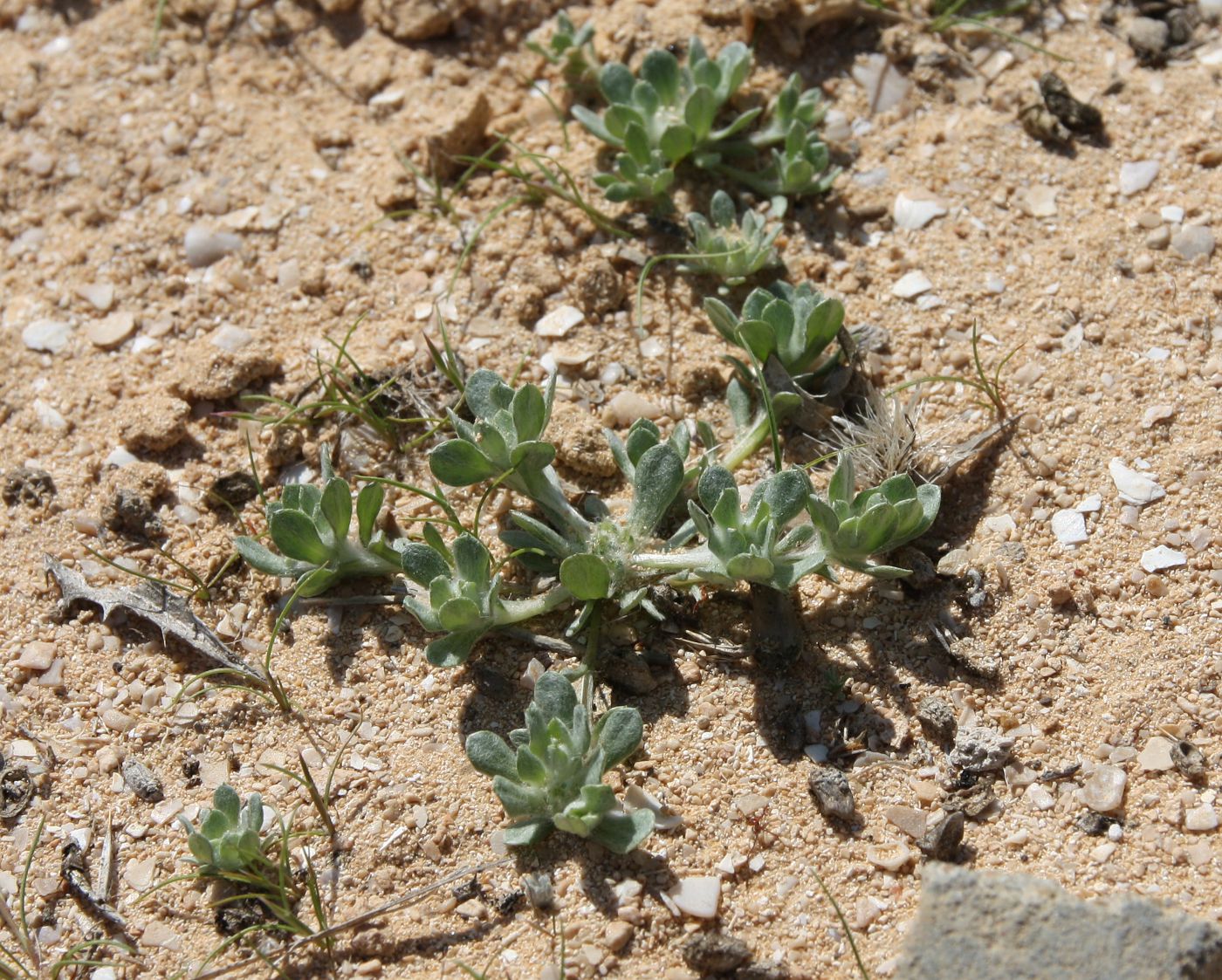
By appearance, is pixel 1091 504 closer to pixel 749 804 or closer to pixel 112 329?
pixel 749 804

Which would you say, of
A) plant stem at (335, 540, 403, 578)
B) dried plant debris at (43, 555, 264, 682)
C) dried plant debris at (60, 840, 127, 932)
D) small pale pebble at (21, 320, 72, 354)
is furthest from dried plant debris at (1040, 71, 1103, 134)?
dried plant debris at (60, 840, 127, 932)

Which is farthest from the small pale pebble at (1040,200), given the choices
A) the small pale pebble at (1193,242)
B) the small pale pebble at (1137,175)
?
the small pale pebble at (1193,242)

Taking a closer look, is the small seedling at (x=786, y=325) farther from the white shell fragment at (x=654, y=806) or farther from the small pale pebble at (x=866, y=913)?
the small pale pebble at (x=866, y=913)

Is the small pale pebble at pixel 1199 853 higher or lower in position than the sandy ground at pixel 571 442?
lower

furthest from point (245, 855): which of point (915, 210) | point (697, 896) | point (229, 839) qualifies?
point (915, 210)

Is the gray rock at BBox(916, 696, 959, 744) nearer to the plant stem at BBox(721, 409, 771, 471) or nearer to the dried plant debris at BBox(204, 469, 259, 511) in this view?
the plant stem at BBox(721, 409, 771, 471)

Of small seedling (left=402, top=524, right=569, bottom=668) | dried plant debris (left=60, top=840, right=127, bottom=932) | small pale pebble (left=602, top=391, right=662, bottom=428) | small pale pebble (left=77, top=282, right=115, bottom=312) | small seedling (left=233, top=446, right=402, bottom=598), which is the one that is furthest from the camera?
small pale pebble (left=77, top=282, right=115, bottom=312)

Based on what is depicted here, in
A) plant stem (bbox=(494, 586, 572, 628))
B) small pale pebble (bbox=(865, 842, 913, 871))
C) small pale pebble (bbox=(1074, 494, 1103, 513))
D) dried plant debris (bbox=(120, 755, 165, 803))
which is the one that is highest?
plant stem (bbox=(494, 586, 572, 628))
